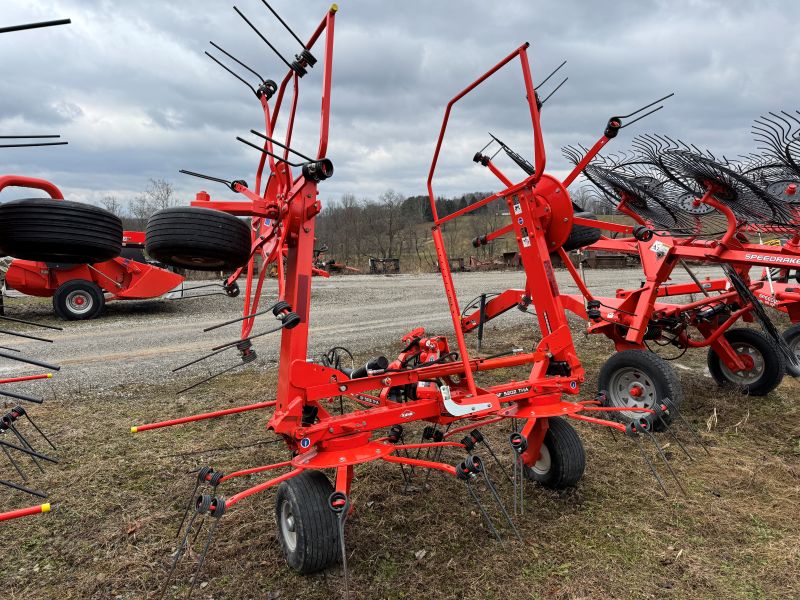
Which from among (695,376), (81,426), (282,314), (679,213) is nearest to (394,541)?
(282,314)

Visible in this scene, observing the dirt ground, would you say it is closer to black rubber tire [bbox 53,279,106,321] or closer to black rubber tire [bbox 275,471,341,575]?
black rubber tire [bbox 275,471,341,575]

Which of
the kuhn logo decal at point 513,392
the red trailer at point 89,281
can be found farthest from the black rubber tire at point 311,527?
the red trailer at point 89,281

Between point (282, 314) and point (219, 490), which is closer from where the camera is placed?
point (282, 314)

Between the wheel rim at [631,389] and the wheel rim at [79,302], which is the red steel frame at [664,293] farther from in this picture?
the wheel rim at [79,302]

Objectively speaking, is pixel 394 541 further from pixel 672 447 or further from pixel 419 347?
pixel 672 447

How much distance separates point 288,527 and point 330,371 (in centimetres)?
93

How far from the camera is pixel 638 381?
17.3 ft

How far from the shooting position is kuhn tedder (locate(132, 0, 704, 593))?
279 centimetres

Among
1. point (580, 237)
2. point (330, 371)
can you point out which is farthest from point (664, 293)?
point (330, 371)

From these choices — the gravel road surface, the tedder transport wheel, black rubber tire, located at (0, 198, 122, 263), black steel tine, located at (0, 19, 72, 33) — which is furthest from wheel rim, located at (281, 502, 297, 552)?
the gravel road surface

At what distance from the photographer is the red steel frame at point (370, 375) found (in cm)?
302

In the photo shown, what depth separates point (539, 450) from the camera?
12.6 feet

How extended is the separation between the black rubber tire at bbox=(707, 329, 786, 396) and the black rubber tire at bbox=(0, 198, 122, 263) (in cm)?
646

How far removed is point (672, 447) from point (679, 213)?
2.87 m
